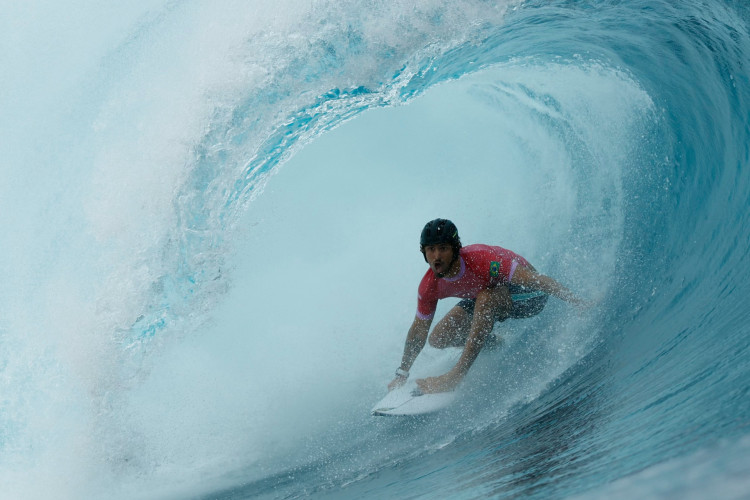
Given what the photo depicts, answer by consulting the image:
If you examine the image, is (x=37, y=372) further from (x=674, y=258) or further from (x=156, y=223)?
(x=674, y=258)

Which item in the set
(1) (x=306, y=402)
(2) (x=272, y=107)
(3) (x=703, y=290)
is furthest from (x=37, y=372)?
(3) (x=703, y=290)

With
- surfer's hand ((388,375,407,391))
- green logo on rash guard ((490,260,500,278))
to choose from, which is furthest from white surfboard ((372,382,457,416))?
green logo on rash guard ((490,260,500,278))

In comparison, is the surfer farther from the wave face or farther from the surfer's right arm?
the wave face

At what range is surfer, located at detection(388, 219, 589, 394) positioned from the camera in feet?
12.1

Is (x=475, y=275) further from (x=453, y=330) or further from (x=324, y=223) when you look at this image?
(x=324, y=223)

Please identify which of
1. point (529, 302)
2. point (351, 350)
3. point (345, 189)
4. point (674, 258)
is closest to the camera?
point (529, 302)

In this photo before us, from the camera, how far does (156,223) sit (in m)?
5.73

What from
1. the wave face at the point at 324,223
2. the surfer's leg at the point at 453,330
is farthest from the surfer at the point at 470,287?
the wave face at the point at 324,223

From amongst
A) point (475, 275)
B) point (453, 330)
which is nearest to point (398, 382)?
point (453, 330)

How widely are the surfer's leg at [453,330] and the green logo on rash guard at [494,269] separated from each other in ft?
1.80

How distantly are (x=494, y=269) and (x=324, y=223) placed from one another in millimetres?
3977

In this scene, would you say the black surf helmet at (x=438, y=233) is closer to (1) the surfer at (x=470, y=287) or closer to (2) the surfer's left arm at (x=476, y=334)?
(1) the surfer at (x=470, y=287)

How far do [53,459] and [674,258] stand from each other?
5429 mm

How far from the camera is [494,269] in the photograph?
3.86m
